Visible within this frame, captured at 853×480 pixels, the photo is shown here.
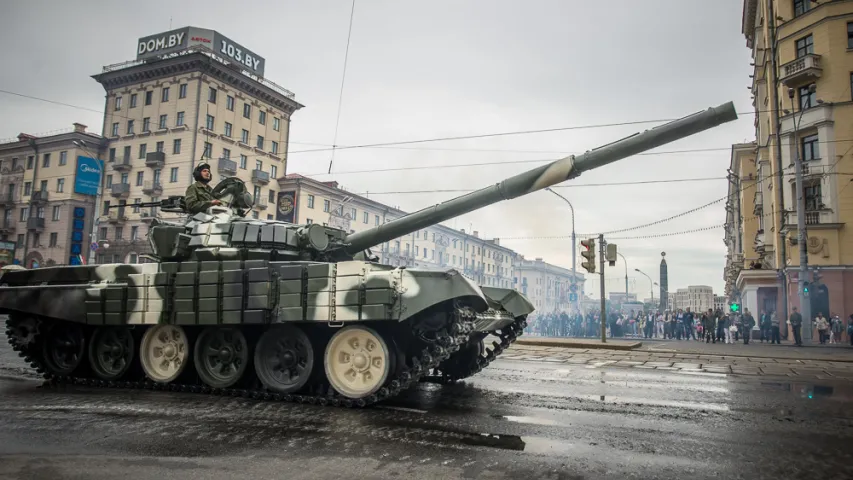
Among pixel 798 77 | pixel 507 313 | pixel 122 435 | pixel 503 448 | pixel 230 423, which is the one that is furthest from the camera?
pixel 798 77

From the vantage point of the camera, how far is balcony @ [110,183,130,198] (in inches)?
1997

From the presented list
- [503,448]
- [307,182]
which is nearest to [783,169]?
[503,448]

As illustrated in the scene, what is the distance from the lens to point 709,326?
82.0ft

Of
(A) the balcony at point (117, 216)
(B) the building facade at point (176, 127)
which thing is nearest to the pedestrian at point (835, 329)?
(B) the building facade at point (176, 127)

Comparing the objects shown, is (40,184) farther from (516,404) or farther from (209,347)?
(516,404)

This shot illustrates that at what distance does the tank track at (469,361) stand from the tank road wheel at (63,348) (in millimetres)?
5637

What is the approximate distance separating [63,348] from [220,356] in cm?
333

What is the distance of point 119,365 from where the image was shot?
9.68m

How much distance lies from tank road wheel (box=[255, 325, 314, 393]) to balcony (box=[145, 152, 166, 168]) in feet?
148

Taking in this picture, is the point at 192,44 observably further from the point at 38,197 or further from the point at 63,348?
the point at 63,348

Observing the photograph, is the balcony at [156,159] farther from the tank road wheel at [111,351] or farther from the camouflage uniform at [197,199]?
the tank road wheel at [111,351]

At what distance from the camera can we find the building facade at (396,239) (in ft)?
177

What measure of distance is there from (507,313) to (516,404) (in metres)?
2.14

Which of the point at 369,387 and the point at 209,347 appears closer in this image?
the point at 369,387
